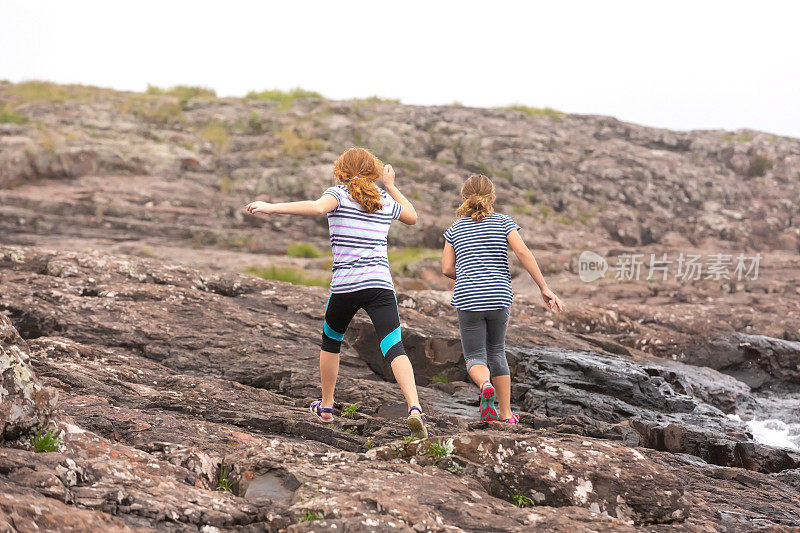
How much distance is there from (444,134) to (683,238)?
36.4 feet

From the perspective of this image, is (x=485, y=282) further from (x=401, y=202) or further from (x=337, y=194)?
(x=337, y=194)

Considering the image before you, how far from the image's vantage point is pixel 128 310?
7828 mm

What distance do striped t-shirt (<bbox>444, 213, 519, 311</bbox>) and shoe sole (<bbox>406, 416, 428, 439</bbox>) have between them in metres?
1.44

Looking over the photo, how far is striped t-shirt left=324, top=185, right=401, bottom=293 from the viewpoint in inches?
187

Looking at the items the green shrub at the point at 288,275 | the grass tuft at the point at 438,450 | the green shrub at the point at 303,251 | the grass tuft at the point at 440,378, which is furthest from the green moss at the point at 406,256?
the grass tuft at the point at 438,450

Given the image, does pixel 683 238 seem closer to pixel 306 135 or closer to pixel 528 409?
pixel 306 135

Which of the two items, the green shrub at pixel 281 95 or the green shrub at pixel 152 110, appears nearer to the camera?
the green shrub at pixel 152 110

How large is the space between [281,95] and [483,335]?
3036 cm

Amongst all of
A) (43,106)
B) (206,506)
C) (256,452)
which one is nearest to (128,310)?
(256,452)

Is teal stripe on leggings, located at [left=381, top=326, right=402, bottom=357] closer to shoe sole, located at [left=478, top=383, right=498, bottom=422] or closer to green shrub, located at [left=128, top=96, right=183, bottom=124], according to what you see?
shoe sole, located at [left=478, top=383, right=498, bottom=422]

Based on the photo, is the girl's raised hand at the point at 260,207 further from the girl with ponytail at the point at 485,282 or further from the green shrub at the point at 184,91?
the green shrub at the point at 184,91

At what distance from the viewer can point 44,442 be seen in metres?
3.35

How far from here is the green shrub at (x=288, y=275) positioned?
1608cm

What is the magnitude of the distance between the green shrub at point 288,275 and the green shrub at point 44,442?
41.0ft
